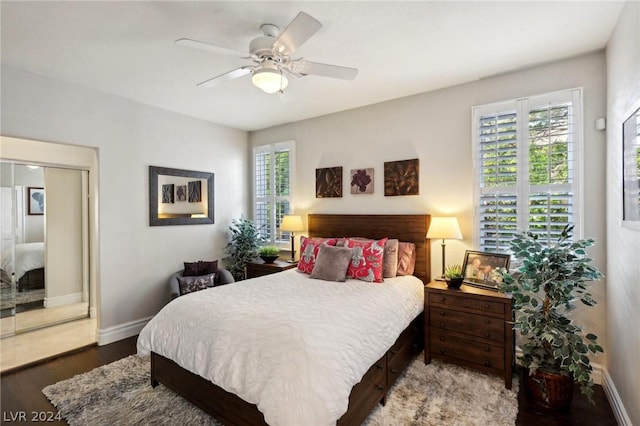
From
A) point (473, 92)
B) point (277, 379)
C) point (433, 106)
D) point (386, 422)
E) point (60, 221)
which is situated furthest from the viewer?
point (60, 221)

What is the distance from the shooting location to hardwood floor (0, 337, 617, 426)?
2145 millimetres

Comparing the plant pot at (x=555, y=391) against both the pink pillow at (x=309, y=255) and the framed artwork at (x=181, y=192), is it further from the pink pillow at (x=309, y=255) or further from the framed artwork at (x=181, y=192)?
the framed artwork at (x=181, y=192)

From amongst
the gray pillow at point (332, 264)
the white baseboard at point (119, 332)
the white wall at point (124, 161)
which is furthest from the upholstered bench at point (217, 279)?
the gray pillow at point (332, 264)

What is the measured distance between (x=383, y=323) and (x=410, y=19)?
7.13ft

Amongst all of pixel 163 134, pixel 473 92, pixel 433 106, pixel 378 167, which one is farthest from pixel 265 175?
pixel 473 92

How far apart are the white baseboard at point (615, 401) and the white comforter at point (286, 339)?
1425mm

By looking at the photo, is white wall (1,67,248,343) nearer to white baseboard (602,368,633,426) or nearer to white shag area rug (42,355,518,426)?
white shag area rug (42,355,518,426)

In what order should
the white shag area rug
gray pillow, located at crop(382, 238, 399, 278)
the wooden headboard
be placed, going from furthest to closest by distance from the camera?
1. the wooden headboard
2. gray pillow, located at crop(382, 238, 399, 278)
3. the white shag area rug

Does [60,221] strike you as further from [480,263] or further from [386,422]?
[480,263]


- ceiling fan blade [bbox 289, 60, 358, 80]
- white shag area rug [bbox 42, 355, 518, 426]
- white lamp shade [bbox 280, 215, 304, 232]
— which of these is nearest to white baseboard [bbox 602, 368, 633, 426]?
white shag area rug [bbox 42, 355, 518, 426]

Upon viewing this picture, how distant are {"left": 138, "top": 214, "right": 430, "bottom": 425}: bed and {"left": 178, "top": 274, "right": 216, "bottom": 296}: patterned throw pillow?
1.18 metres

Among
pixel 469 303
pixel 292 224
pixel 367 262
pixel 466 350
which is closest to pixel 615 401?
pixel 466 350

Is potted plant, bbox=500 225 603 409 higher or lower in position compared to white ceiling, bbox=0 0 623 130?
lower

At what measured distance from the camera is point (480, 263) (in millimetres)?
2932
